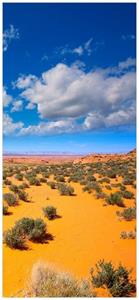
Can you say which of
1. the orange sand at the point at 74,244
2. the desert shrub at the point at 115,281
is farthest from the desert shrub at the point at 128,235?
the desert shrub at the point at 115,281

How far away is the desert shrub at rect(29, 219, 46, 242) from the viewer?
8.43 meters

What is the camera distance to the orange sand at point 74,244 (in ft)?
21.2

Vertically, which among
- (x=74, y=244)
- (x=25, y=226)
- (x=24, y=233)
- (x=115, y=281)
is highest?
(x=25, y=226)

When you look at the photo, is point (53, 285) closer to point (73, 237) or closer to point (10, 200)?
point (73, 237)

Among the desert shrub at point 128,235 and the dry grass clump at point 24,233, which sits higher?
the dry grass clump at point 24,233

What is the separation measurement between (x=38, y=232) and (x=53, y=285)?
3.98 metres

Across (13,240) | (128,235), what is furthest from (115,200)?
(13,240)

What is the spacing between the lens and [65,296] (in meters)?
4.44

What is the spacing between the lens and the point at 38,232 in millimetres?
8445

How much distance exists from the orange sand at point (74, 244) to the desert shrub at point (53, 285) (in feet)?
1.38

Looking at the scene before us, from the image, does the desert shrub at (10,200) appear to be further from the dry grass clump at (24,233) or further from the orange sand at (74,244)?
the dry grass clump at (24,233)

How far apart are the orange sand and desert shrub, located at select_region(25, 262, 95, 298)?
0.42m

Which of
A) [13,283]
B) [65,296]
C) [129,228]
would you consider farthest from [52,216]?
[65,296]

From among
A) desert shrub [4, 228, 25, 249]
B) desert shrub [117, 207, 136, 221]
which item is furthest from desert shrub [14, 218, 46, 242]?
desert shrub [117, 207, 136, 221]
